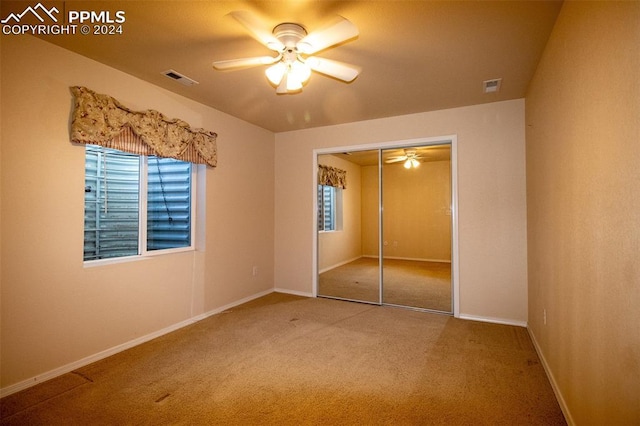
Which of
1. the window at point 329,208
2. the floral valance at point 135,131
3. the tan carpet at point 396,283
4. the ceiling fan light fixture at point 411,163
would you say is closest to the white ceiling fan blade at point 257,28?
the floral valance at point 135,131

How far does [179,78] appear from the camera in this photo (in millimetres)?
2992

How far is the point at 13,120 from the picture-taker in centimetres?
216

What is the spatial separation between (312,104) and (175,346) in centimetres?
296

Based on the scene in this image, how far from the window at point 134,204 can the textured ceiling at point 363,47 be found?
0.84 m

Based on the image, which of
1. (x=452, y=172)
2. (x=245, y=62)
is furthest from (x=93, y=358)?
(x=452, y=172)

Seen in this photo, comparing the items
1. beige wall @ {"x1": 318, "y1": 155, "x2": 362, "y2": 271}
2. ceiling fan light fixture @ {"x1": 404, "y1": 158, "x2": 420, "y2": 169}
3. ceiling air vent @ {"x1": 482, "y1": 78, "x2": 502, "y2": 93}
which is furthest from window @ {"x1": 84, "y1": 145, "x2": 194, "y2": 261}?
ceiling air vent @ {"x1": 482, "y1": 78, "x2": 502, "y2": 93}

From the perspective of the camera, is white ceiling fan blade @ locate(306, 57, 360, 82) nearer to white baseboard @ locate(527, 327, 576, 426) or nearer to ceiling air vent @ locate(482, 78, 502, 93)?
ceiling air vent @ locate(482, 78, 502, 93)

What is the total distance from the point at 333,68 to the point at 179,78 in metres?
1.63

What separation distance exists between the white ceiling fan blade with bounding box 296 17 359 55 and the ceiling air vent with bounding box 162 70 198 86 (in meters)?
1.40

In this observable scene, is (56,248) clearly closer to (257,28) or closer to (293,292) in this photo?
(257,28)

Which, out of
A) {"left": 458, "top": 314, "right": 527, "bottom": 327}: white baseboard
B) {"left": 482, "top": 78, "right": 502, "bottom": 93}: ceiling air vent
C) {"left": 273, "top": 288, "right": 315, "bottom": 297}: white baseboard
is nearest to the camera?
{"left": 482, "top": 78, "right": 502, "bottom": 93}: ceiling air vent

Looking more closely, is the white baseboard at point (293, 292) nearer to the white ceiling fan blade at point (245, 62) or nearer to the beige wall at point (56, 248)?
the beige wall at point (56, 248)

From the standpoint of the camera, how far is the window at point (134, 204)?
9.00 feet

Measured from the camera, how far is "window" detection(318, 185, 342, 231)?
4.84 m
